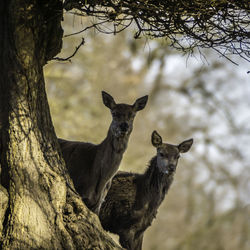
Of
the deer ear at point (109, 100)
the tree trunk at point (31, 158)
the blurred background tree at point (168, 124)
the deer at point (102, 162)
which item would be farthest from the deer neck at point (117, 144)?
the blurred background tree at point (168, 124)

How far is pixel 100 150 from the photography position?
31.5 feet

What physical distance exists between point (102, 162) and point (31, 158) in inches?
88.6

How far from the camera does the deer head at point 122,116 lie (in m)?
9.23

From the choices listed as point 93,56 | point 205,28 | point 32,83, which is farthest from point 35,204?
point 93,56

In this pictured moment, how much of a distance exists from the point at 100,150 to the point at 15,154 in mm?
2548

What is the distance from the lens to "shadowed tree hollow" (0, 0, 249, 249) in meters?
7.09

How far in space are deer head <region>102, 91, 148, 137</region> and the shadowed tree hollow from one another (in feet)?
5.54

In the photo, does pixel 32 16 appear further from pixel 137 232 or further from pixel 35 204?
pixel 137 232

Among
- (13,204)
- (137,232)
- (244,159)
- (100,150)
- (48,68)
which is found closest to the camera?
(13,204)

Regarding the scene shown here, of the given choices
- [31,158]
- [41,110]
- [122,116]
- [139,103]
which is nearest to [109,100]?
[139,103]

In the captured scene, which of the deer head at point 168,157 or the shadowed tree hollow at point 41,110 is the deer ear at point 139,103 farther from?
the shadowed tree hollow at point 41,110

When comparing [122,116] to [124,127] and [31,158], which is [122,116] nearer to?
[124,127]

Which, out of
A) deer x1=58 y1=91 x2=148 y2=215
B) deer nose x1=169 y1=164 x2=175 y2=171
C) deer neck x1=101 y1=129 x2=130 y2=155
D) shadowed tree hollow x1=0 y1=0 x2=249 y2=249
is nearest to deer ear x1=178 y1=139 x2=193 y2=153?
deer nose x1=169 y1=164 x2=175 y2=171

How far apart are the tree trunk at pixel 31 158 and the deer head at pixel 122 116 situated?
1.71 m
